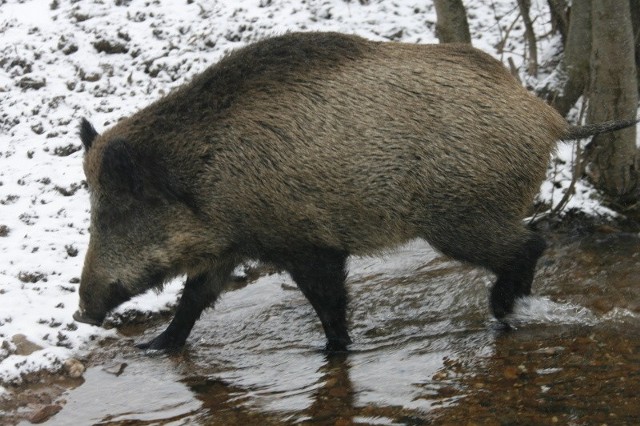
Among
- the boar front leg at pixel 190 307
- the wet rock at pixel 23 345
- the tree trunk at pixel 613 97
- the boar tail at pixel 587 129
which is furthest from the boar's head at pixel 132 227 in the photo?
the tree trunk at pixel 613 97

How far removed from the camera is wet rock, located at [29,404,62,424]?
4279 millimetres

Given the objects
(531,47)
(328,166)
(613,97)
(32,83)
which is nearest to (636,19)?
(613,97)

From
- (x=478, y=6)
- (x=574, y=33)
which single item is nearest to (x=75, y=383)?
(x=574, y=33)

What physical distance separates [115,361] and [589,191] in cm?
342

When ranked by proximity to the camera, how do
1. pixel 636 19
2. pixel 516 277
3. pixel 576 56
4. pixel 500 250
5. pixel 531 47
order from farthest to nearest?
1. pixel 531 47
2. pixel 576 56
3. pixel 636 19
4. pixel 516 277
5. pixel 500 250

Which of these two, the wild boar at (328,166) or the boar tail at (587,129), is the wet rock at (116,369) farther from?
the boar tail at (587,129)

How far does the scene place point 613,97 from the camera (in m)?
5.96

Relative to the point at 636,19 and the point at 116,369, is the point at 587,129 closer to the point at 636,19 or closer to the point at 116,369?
the point at 636,19

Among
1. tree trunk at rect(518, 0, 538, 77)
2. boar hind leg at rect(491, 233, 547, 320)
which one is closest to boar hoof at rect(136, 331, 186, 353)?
boar hind leg at rect(491, 233, 547, 320)

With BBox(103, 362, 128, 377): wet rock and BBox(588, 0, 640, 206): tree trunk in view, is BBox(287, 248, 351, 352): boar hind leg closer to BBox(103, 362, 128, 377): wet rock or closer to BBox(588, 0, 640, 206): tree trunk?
BBox(103, 362, 128, 377): wet rock

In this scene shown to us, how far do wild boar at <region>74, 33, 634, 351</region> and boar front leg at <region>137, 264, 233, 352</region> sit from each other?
292mm

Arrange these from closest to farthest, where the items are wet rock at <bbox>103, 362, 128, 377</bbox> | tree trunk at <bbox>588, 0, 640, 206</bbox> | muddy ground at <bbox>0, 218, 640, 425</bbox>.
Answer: muddy ground at <bbox>0, 218, 640, 425</bbox>
wet rock at <bbox>103, 362, 128, 377</bbox>
tree trunk at <bbox>588, 0, 640, 206</bbox>

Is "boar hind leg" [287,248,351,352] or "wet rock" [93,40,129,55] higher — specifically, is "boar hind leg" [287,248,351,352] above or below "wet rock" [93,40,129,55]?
below

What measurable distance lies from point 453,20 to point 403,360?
387 centimetres
